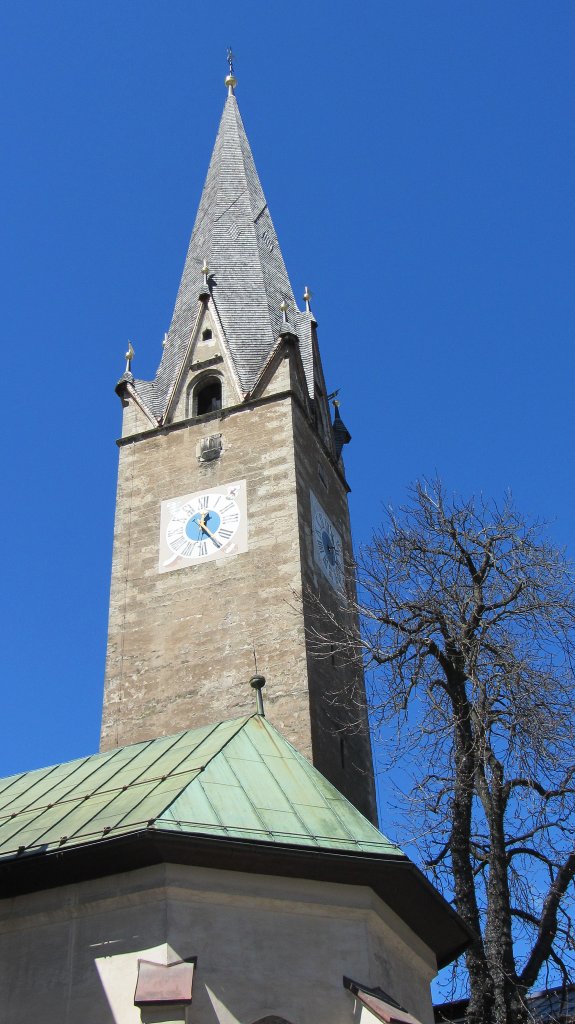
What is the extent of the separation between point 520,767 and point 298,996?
12.1ft

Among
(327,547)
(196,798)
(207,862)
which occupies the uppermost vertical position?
(327,547)

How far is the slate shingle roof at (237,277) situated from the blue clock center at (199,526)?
10.1ft

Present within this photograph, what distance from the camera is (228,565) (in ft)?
68.5

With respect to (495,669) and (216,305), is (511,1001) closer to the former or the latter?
(495,669)

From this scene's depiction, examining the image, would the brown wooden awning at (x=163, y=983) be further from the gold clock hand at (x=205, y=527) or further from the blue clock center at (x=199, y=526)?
the blue clock center at (x=199, y=526)

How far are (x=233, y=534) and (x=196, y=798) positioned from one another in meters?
9.53

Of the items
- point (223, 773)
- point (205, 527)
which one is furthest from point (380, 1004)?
point (205, 527)

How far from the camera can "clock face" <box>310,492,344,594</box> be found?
71.4 feet

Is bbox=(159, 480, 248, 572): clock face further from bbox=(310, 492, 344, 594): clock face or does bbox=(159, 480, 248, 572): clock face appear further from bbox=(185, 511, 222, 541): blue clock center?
bbox=(310, 492, 344, 594): clock face

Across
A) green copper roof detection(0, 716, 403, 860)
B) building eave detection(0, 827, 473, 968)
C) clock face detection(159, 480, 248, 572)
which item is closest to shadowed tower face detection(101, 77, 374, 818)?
clock face detection(159, 480, 248, 572)

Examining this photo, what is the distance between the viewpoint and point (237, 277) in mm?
26984

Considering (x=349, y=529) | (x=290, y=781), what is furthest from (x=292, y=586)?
(x=290, y=781)

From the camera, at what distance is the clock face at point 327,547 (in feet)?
71.4

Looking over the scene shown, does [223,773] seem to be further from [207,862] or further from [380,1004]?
[380,1004]
